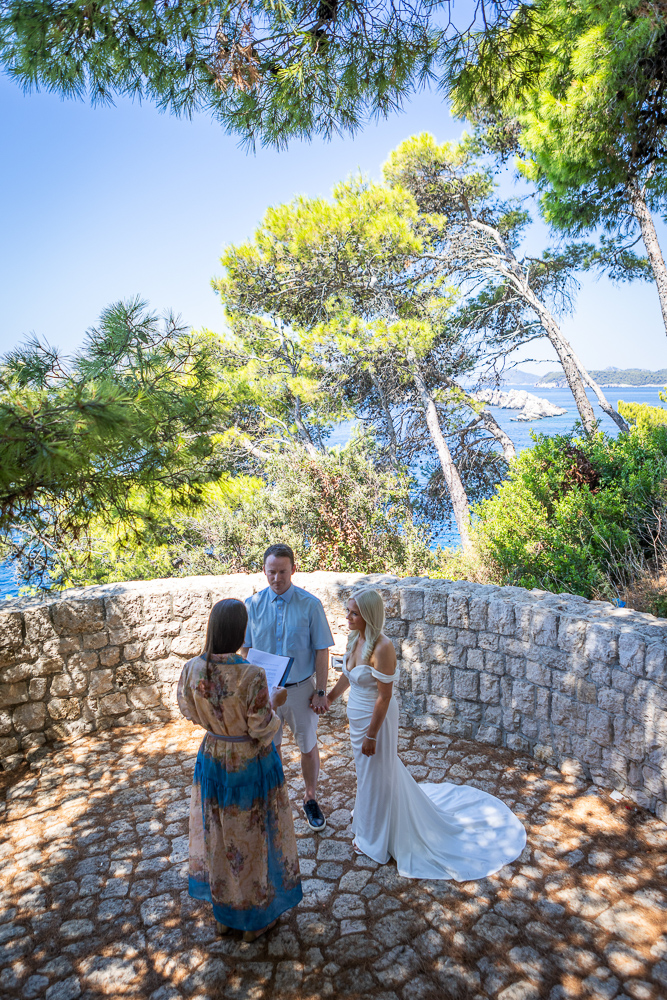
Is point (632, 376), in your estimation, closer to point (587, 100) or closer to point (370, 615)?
point (587, 100)

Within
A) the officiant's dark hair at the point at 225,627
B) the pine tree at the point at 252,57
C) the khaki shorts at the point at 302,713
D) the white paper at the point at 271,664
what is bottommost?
the khaki shorts at the point at 302,713

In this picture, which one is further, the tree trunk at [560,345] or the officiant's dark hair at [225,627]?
the tree trunk at [560,345]

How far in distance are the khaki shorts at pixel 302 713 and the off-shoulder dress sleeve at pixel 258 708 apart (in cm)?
98

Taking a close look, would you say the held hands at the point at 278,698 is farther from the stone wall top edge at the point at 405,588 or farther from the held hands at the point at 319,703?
the stone wall top edge at the point at 405,588

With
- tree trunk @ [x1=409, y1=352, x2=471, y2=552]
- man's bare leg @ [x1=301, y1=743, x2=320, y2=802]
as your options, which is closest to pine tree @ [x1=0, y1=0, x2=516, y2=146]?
man's bare leg @ [x1=301, y1=743, x2=320, y2=802]

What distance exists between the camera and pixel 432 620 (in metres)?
4.45

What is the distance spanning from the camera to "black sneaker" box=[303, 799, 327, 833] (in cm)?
339

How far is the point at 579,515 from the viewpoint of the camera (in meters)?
6.35

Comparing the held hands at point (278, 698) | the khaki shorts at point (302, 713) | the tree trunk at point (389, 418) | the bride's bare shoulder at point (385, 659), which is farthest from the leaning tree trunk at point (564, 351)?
the held hands at point (278, 698)

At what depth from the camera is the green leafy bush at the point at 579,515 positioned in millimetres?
5805

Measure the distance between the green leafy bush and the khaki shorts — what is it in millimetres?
3124

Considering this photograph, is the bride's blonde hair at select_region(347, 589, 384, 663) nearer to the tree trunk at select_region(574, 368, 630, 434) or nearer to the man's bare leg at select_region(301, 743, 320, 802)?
the man's bare leg at select_region(301, 743, 320, 802)

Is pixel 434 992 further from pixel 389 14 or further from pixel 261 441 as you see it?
pixel 261 441

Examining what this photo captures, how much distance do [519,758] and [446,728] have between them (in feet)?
1.92
